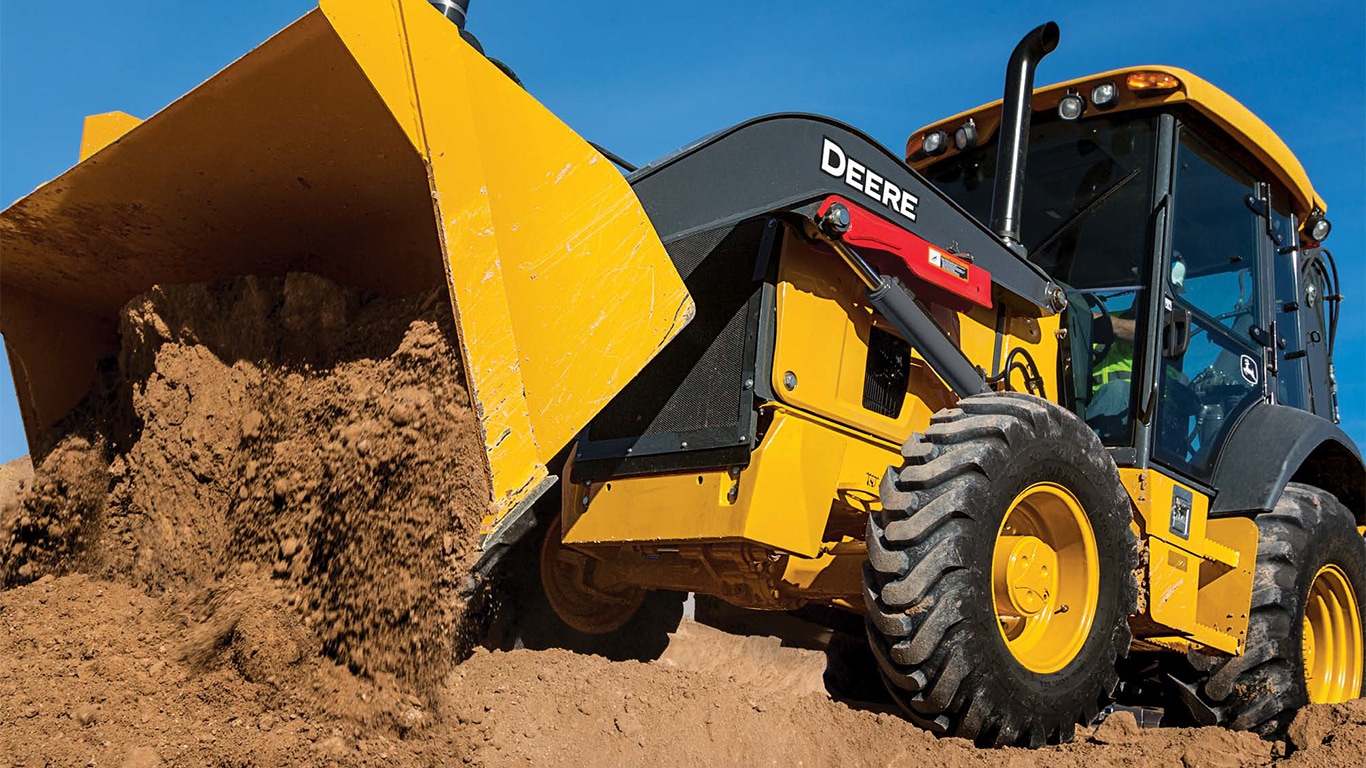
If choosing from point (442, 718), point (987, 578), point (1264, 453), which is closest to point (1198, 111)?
point (1264, 453)

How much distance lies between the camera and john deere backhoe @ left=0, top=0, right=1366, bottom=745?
300 centimetres

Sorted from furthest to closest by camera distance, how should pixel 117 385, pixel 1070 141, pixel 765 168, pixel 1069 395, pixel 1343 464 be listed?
pixel 1343 464, pixel 1070 141, pixel 1069 395, pixel 117 385, pixel 765 168

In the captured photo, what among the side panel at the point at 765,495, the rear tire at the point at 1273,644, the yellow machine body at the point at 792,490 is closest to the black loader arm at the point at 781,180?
the yellow machine body at the point at 792,490

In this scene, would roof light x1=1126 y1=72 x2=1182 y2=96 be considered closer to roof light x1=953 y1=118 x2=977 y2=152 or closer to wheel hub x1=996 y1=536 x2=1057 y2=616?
roof light x1=953 y1=118 x2=977 y2=152

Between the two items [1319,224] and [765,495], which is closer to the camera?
[765,495]

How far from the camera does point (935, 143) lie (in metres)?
5.06

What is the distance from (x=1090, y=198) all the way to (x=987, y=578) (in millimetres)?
2067

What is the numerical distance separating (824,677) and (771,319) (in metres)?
2.08

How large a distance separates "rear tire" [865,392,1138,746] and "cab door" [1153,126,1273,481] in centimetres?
81

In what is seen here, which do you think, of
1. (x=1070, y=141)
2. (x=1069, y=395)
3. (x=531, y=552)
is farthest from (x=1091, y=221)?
(x=531, y=552)

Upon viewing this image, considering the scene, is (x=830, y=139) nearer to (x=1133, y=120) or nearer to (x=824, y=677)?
(x=1133, y=120)

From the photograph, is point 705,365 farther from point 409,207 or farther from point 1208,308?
point 1208,308

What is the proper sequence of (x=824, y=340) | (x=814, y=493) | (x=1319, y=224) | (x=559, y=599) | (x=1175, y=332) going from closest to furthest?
(x=814, y=493) < (x=824, y=340) < (x=559, y=599) < (x=1175, y=332) < (x=1319, y=224)

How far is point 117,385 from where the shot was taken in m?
3.96
